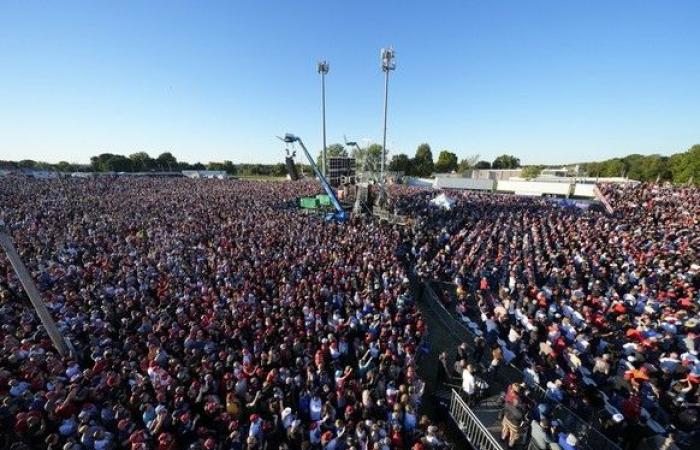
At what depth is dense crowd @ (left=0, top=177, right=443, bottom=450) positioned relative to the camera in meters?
6.10

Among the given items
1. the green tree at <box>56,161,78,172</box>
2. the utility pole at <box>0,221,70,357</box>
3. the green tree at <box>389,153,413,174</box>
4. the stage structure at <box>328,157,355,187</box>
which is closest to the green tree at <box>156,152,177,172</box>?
the green tree at <box>56,161,78,172</box>

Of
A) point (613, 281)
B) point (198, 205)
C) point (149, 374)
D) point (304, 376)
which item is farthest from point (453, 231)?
point (198, 205)

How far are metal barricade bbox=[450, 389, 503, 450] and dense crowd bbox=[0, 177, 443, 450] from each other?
0.86m

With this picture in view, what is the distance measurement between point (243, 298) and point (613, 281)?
14617mm

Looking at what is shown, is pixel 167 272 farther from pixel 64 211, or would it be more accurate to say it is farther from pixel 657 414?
pixel 64 211

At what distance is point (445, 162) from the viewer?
90500 millimetres

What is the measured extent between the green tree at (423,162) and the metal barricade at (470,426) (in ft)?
267

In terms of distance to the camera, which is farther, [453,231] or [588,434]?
[453,231]

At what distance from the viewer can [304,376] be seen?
7.71 m

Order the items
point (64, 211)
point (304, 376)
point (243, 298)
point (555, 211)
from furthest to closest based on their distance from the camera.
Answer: point (555, 211)
point (64, 211)
point (243, 298)
point (304, 376)

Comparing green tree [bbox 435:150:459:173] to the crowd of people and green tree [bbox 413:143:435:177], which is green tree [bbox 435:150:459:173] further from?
the crowd of people

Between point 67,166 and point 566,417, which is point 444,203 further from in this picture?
point 67,166

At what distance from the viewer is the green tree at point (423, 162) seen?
86000mm

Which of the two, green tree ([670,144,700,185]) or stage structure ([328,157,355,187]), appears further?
green tree ([670,144,700,185])
